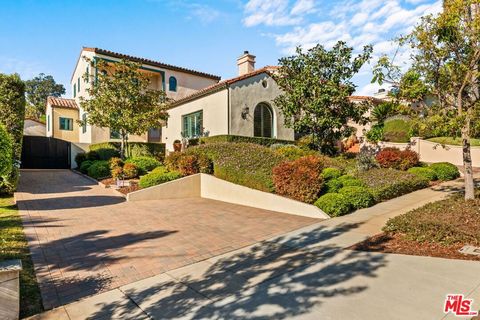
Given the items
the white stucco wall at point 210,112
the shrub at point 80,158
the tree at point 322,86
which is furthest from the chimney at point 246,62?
the shrub at point 80,158

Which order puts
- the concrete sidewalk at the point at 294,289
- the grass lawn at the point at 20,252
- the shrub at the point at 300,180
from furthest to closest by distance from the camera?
1. the shrub at the point at 300,180
2. the grass lawn at the point at 20,252
3. the concrete sidewalk at the point at 294,289

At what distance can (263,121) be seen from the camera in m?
20.0

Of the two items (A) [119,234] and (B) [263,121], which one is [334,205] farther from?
(B) [263,121]

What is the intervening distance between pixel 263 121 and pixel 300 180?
10806 mm

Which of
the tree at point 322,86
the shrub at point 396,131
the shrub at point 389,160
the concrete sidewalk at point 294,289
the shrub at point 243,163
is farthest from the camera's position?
the shrub at point 396,131

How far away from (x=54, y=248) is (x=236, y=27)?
1036 cm

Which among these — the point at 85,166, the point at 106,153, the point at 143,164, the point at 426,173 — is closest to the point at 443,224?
the point at 426,173

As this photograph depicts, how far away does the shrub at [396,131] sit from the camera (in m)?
24.4

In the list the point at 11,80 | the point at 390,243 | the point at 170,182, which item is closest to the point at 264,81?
the point at 170,182

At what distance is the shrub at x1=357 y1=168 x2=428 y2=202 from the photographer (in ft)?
34.5

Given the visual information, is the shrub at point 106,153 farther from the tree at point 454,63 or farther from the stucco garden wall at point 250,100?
the tree at point 454,63

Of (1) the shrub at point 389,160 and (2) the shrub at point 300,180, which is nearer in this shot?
(2) the shrub at point 300,180

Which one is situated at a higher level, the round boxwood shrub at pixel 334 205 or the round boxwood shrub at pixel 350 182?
the round boxwood shrub at pixel 350 182

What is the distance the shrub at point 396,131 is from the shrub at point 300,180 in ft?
56.8
